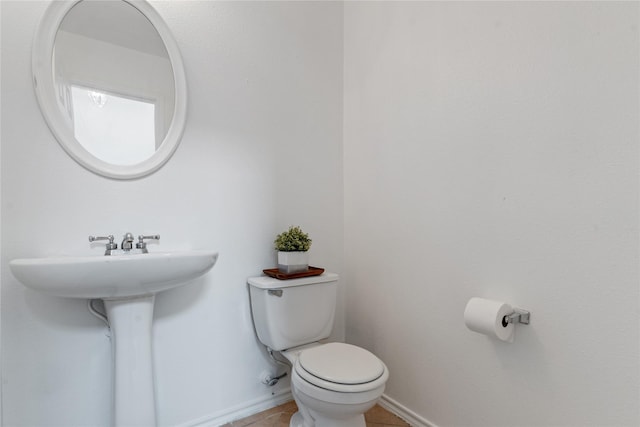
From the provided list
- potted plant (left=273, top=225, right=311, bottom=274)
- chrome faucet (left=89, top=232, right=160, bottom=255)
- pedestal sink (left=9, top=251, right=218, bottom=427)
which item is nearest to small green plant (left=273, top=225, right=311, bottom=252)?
potted plant (left=273, top=225, right=311, bottom=274)

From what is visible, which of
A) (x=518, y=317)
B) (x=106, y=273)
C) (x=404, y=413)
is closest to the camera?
(x=106, y=273)

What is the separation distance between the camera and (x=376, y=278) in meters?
1.63

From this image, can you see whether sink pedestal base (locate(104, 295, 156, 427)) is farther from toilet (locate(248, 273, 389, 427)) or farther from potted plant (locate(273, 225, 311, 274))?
potted plant (locate(273, 225, 311, 274))

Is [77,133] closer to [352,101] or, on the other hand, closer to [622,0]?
[352,101]

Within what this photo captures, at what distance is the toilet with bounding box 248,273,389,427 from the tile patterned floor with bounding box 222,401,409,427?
3.2 inches

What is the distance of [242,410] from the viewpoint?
145 cm

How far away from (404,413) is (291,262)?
0.89m

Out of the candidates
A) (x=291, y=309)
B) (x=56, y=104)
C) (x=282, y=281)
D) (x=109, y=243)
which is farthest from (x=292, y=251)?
(x=56, y=104)

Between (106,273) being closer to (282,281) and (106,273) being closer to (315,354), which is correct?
(282,281)

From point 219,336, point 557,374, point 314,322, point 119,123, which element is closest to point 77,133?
point 119,123

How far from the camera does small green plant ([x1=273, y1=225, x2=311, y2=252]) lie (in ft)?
4.75

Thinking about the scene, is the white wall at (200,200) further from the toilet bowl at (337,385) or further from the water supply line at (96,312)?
the toilet bowl at (337,385)

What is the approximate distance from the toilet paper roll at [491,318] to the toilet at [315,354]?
1.19 ft

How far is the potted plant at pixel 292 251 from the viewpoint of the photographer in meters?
1.43
